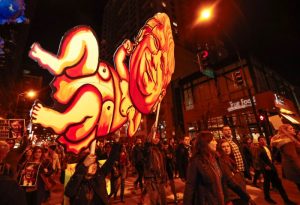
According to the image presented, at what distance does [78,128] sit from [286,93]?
3338 centimetres

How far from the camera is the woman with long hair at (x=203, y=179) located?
277 centimetres

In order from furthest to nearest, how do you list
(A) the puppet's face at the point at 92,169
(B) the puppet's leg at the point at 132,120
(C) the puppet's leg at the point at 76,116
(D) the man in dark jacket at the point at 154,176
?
(D) the man in dark jacket at the point at 154,176
(B) the puppet's leg at the point at 132,120
(A) the puppet's face at the point at 92,169
(C) the puppet's leg at the point at 76,116

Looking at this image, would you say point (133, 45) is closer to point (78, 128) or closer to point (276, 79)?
point (78, 128)

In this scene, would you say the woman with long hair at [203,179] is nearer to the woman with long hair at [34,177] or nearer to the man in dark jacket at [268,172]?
the woman with long hair at [34,177]

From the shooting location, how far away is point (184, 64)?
3497cm

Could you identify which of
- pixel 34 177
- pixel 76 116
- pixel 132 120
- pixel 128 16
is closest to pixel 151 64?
pixel 132 120

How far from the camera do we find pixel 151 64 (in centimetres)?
445

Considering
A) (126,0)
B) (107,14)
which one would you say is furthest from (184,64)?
(107,14)

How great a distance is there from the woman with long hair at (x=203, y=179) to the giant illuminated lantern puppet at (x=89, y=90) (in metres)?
1.29

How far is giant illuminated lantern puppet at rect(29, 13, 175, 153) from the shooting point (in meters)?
2.55

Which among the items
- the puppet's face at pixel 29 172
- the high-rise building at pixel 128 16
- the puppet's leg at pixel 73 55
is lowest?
the puppet's face at pixel 29 172

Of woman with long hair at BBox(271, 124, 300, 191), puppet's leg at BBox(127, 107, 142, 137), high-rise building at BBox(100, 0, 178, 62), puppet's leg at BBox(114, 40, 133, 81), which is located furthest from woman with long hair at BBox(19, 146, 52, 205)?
high-rise building at BBox(100, 0, 178, 62)

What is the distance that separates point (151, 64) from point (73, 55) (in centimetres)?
204

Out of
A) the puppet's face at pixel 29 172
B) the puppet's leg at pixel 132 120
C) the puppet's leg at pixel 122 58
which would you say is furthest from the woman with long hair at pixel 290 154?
the puppet's face at pixel 29 172
